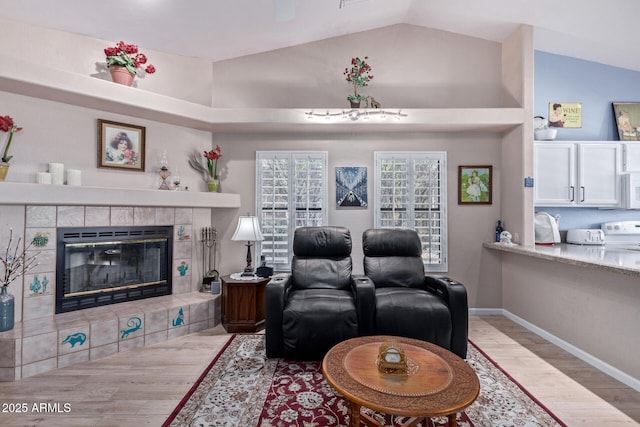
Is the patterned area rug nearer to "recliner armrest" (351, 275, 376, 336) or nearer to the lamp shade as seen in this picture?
"recliner armrest" (351, 275, 376, 336)

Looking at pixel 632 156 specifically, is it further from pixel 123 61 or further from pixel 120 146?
pixel 120 146

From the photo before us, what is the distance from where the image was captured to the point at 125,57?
2998mm

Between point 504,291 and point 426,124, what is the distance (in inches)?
93.0

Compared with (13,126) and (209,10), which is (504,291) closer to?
(209,10)

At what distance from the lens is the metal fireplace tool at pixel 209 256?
369 cm

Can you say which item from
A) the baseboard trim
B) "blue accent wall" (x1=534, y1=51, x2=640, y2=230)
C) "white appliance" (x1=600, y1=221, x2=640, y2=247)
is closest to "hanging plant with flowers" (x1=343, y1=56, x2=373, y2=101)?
"blue accent wall" (x1=534, y1=51, x2=640, y2=230)

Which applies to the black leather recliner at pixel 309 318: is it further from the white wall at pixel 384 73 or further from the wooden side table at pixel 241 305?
the white wall at pixel 384 73

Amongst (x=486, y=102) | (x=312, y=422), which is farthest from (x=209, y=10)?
(x=312, y=422)

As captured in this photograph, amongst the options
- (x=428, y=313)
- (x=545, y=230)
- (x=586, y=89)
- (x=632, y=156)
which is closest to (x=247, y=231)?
(x=428, y=313)

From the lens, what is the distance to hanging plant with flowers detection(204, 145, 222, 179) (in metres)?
3.68

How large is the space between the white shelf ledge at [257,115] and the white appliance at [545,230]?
1165 millimetres

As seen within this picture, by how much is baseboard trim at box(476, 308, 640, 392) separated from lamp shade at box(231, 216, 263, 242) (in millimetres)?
2935

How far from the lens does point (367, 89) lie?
393cm

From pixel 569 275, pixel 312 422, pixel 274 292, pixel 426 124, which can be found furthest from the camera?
pixel 426 124
